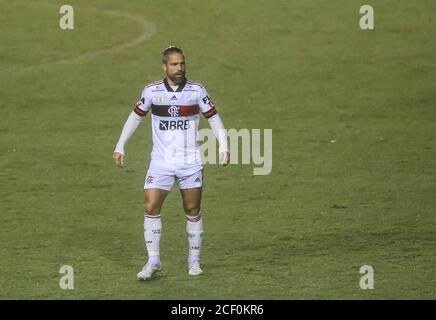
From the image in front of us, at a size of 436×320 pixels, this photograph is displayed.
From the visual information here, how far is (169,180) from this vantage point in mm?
14570

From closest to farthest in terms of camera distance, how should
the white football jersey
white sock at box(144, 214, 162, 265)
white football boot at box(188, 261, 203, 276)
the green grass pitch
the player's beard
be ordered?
the player's beard → the white football jersey → white sock at box(144, 214, 162, 265) → white football boot at box(188, 261, 203, 276) → the green grass pitch

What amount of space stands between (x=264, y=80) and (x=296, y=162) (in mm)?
5178

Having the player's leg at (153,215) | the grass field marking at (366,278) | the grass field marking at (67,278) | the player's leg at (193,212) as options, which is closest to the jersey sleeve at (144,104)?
the player's leg at (153,215)

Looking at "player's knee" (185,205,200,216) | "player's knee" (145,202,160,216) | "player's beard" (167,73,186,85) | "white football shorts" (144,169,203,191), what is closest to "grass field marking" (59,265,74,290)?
"player's knee" (145,202,160,216)

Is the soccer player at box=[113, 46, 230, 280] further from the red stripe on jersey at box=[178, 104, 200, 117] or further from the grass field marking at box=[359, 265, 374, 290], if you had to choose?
the grass field marking at box=[359, 265, 374, 290]

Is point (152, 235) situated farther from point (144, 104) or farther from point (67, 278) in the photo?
point (144, 104)

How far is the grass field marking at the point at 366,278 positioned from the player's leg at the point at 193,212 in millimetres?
1888

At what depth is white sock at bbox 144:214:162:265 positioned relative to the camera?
1453 centimetres

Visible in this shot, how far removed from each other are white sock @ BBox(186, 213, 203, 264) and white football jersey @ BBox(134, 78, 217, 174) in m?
0.58

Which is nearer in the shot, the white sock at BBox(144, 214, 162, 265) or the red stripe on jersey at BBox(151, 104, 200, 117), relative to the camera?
the red stripe on jersey at BBox(151, 104, 200, 117)

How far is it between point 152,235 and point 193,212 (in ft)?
1.80

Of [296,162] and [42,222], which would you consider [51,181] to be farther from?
[296,162]

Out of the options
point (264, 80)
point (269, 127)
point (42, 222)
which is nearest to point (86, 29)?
point (264, 80)

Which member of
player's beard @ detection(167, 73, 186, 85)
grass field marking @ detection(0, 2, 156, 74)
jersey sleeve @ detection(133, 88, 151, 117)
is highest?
grass field marking @ detection(0, 2, 156, 74)
